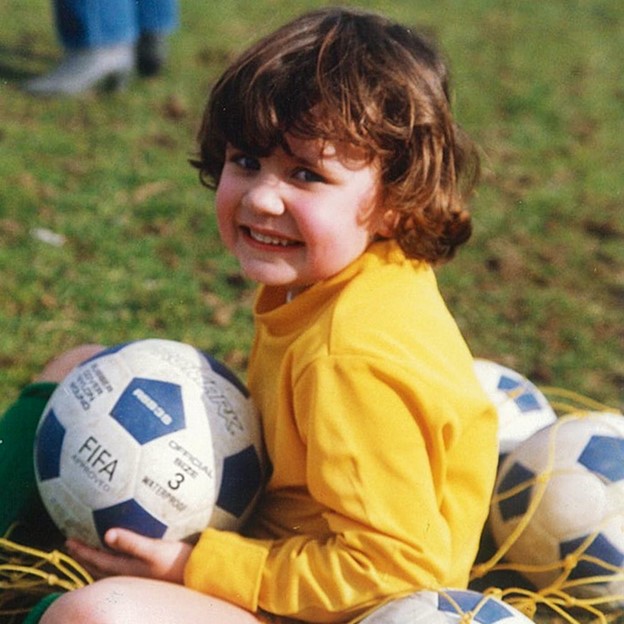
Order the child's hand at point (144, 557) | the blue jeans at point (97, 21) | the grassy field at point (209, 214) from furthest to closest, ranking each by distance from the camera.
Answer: the blue jeans at point (97, 21)
the grassy field at point (209, 214)
the child's hand at point (144, 557)

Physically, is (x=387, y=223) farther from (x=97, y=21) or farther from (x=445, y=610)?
(x=97, y=21)

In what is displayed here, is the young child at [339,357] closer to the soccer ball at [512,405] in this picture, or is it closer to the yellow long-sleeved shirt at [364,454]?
the yellow long-sleeved shirt at [364,454]

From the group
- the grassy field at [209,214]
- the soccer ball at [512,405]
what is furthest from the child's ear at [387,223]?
the grassy field at [209,214]

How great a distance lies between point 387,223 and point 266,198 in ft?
1.18

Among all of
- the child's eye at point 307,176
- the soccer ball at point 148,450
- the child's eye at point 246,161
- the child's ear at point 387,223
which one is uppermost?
the child's eye at point 307,176

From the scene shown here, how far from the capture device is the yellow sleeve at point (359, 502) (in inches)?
91.9

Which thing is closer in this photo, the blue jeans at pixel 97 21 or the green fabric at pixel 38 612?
the green fabric at pixel 38 612

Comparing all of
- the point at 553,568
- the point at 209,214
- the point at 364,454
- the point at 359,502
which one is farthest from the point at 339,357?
the point at 209,214

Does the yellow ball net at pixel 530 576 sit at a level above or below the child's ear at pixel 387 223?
below

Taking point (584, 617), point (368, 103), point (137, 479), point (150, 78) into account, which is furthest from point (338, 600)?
point (150, 78)

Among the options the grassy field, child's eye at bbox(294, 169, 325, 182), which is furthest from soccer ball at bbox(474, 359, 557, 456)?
child's eye at bbox(294, 169, 325, 182)

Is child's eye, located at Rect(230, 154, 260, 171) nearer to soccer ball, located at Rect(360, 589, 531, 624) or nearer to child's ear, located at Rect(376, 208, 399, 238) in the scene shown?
child's ear, located at Rect(376, 208, 399, 238)

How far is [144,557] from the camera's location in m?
2.59

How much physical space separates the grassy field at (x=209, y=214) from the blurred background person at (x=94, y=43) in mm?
121
